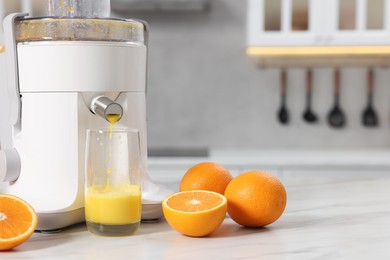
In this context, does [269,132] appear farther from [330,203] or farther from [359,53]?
[330,203]

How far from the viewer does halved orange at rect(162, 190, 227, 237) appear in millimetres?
905

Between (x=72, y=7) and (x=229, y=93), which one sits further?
(x=229, y=93)

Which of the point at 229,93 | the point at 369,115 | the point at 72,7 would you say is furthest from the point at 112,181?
the point at 369,115

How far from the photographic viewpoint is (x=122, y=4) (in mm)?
3139

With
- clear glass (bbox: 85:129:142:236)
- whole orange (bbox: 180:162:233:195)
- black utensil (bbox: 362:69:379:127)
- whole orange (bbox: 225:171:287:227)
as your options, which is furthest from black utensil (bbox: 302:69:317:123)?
clear glass (bbox: 85:129:142:236)

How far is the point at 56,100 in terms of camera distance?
98cm

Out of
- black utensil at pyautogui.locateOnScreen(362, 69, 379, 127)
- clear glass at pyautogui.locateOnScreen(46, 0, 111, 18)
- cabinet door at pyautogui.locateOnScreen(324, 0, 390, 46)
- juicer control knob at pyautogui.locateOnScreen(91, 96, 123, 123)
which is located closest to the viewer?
juicer control knob at pyautogui.locateOnScreen(91, 96, 123, 123)

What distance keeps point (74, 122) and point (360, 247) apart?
50 cm

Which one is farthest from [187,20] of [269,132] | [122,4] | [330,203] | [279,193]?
[279,193]

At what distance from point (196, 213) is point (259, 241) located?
0.11 meters

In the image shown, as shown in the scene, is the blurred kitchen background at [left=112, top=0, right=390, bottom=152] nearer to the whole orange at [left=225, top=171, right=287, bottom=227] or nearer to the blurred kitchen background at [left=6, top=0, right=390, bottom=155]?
the blurred kitchen background at [left=6, top=0, right=390, bottom=155]

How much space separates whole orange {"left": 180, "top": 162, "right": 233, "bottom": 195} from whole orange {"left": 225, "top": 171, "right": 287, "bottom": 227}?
106mm

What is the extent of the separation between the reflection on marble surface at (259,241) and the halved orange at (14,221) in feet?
0.07

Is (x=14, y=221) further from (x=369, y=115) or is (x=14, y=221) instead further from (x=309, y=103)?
(x=369, y=115)
